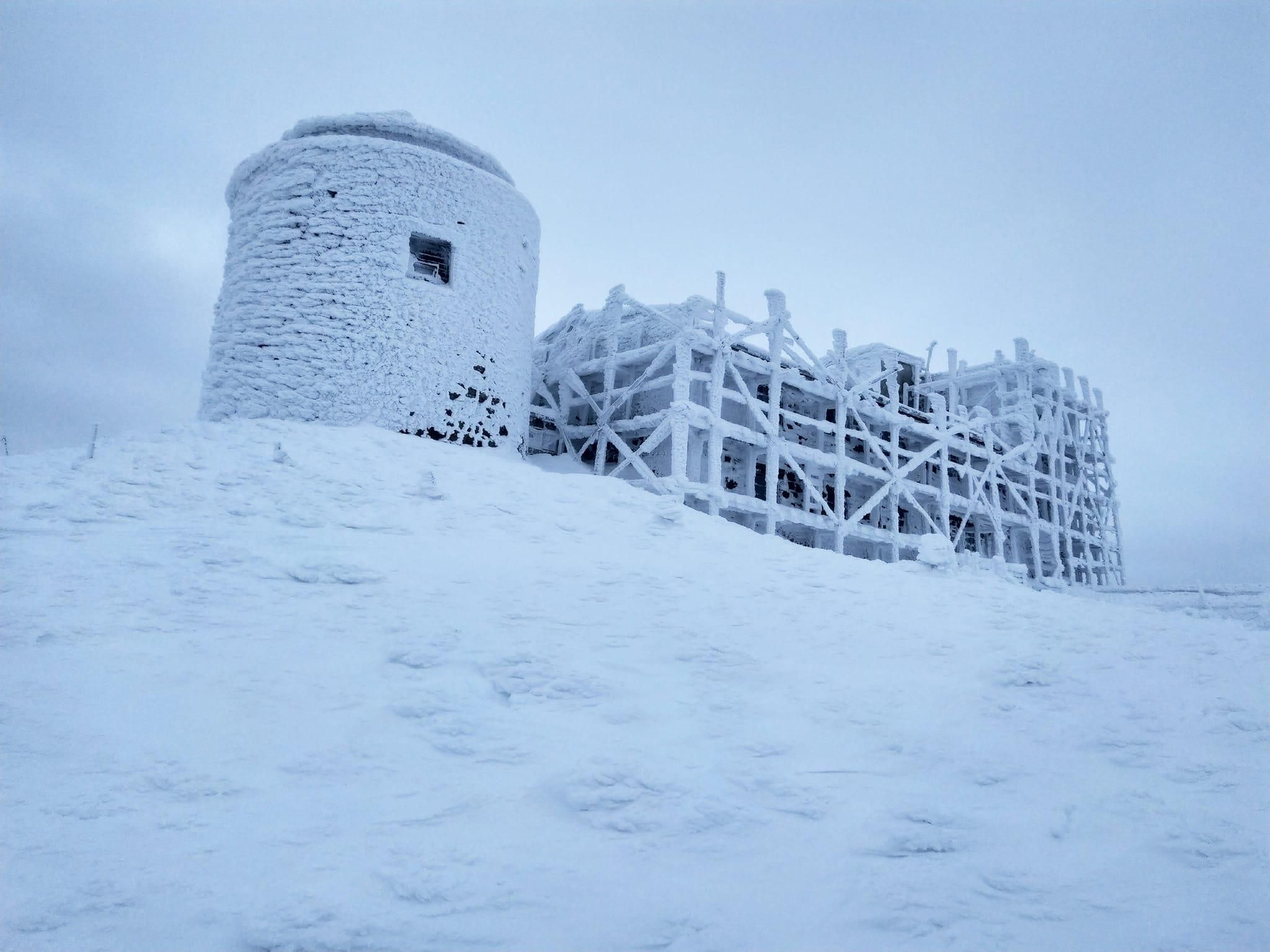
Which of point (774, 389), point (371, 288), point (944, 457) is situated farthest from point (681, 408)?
point (944, 457)

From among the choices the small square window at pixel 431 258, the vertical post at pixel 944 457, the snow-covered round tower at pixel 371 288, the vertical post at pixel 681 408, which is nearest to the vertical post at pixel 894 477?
the vertical post at pixel 944 457

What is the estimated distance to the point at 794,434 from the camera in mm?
21297

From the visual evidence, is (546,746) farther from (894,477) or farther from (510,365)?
(894,477)

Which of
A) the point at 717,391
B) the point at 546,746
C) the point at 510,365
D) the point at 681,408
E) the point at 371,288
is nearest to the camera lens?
the point at 546,746

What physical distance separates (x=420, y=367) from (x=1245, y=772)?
39.8 ft

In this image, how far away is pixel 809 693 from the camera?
751 centimetres

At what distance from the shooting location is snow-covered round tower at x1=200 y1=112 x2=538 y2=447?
1376 centimetres

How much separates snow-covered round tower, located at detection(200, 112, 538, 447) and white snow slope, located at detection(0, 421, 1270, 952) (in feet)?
11.7

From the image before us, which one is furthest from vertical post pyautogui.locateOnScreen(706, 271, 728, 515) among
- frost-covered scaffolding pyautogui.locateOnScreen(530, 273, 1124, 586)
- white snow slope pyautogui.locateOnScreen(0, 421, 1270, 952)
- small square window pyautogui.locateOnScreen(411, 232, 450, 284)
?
white snow slope pyautogui.locateOnScreen(0, 421, 1270, 952)

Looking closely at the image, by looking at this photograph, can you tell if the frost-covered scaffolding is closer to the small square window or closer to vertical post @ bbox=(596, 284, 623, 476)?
vertical post @ bbox=(596, 284, 623, 476)

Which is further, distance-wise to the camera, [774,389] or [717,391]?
[774,389]

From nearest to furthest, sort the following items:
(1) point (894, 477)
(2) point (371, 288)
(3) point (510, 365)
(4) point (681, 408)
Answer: (2) point (371, 288) < (3) point (510, 365) < (4) point (681, 408) < (1) point (894, 477)

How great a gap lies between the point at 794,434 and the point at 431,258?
10146mm

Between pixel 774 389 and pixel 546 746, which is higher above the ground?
pixel 774 389
